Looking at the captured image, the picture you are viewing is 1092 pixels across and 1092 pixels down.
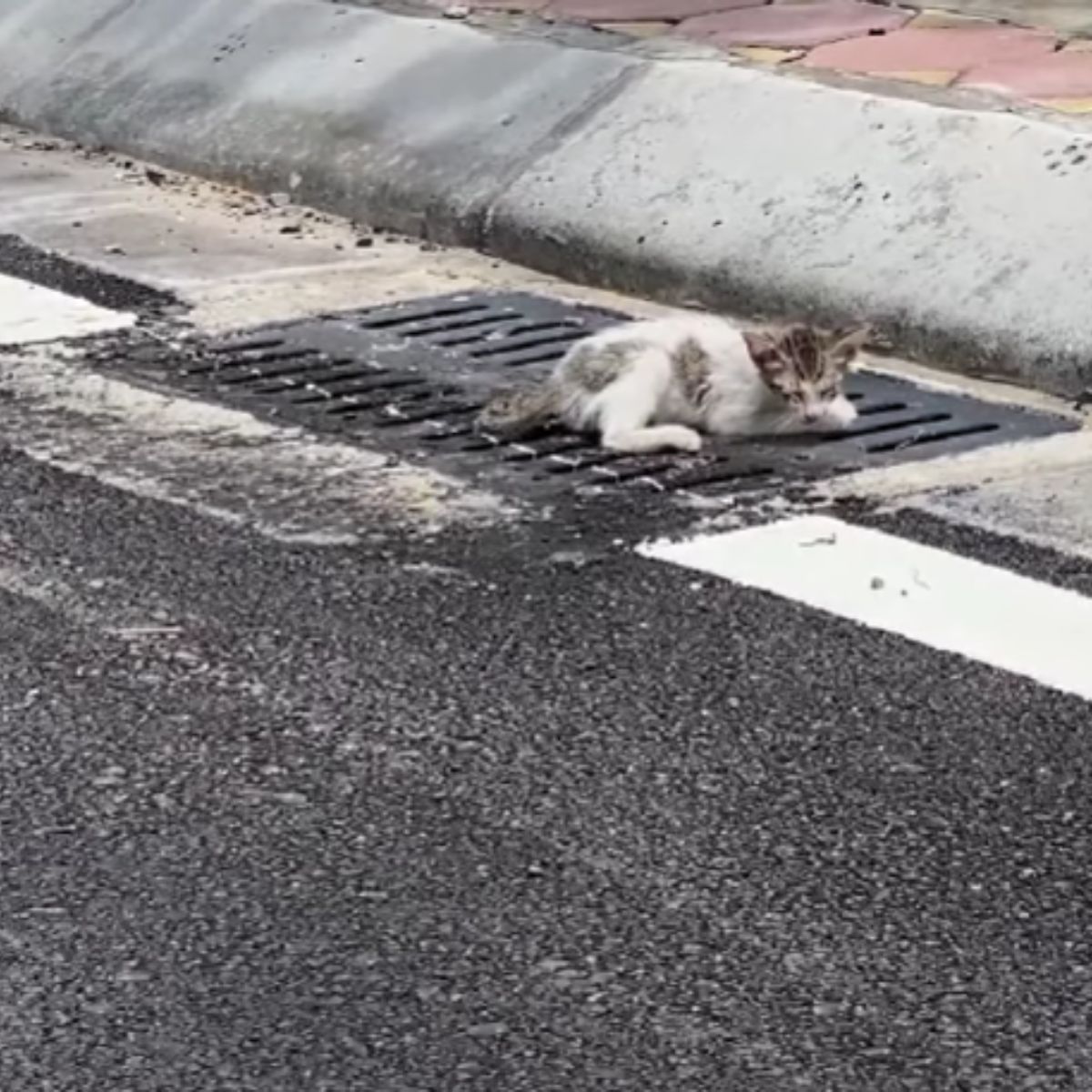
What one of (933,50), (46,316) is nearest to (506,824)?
(46,316)

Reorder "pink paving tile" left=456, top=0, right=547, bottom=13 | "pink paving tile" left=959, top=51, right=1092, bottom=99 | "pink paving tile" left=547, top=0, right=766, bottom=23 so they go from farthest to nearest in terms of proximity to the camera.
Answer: "pink paving tile" left=456, top=0, right=547, bottom=13
"pink paving tile" left=547, top=0, right=766, bottom=23
"pink paving tile" left=959, top=51, right=1092, bottom=99

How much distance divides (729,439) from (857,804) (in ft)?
7.81

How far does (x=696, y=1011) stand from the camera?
166 inches

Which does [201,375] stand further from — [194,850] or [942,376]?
[194,850]

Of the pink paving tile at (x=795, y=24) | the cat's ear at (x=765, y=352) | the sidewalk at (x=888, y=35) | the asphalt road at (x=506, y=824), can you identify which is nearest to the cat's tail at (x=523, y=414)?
the cat's ear at (x=765, y=352)

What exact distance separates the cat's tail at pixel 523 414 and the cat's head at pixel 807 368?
515 mm

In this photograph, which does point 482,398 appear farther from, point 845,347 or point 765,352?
point 845,347

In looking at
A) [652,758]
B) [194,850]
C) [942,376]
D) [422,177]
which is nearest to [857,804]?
[652,758]

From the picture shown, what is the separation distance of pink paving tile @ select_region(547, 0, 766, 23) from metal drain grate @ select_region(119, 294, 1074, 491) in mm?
2559

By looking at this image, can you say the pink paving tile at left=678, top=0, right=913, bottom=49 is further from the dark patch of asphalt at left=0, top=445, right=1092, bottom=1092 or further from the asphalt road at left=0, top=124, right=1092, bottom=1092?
the dark patch of asphalt at left=0, top=445, right=1092, bottom=1092

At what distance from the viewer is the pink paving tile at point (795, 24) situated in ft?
34.0

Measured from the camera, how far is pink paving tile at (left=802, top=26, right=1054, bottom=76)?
9812 mm

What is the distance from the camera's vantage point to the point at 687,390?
717 centimetres

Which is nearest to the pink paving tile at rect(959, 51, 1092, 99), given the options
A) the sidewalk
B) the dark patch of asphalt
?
the sidewalk
